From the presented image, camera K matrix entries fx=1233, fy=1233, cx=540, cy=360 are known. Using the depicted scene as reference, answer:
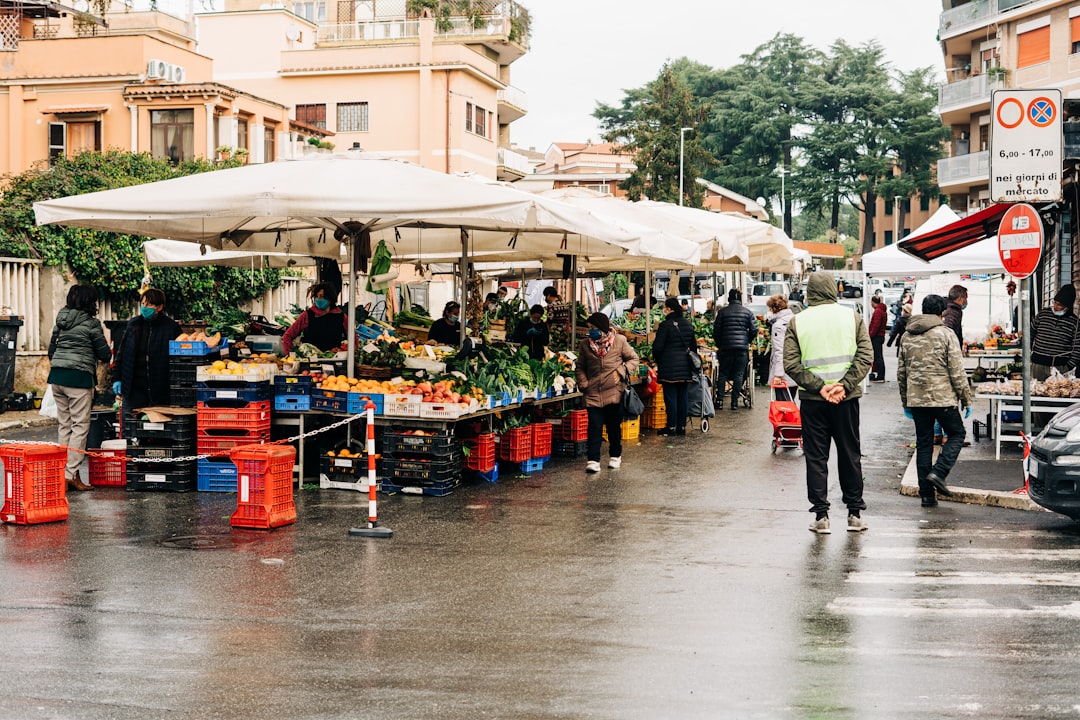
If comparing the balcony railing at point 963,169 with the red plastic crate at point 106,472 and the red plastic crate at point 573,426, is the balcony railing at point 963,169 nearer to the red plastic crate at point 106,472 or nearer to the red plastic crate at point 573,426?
the red plastic crate at point 573,426

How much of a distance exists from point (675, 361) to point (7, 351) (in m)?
10.6

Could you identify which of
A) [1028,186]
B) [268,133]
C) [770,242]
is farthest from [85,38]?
[1028,186]

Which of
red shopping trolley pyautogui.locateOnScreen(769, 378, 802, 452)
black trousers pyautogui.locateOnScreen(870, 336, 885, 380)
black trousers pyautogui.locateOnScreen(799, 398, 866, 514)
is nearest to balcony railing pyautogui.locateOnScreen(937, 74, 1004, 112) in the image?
black trousers pyautogui.locateOnScreen(870, 336, 885, 380)

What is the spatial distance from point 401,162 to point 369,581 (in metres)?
5.21

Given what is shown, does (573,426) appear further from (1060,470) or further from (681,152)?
(681,152)

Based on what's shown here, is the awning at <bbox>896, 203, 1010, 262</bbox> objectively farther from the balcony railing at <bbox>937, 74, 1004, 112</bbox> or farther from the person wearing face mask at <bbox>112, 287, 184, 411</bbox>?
the balcony railing at <bbox>937, 74, 1004, 112</bbox>

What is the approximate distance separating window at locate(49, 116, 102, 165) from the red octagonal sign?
31.0 m

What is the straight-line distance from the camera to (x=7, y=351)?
19.6m

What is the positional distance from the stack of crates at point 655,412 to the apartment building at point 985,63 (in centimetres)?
2950

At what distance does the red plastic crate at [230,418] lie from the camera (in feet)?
39.2

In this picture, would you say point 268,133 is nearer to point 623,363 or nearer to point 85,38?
point 85,38

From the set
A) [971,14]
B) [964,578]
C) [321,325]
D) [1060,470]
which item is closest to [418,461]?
[321,325]

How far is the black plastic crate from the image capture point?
11.7 meters

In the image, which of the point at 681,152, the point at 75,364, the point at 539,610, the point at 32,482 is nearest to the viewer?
the point at 539,610
